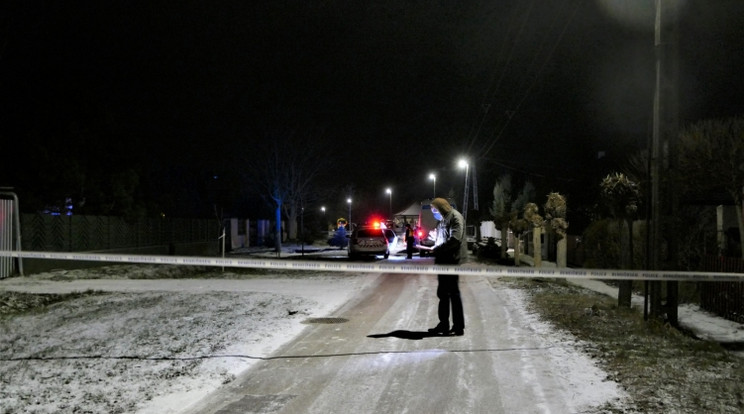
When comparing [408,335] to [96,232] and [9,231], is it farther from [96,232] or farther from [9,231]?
[96,232]

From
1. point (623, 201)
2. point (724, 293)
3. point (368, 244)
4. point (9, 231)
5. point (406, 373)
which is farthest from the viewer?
point (368, 244)

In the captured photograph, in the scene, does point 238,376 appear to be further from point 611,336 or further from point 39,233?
point 39,233

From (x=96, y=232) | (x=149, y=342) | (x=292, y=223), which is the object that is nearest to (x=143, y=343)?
(x=149, y=342)

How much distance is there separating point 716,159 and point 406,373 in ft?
31.9

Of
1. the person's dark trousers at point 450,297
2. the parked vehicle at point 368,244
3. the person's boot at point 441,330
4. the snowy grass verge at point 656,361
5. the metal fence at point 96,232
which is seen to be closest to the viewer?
the snowy grass verge at point 656,361

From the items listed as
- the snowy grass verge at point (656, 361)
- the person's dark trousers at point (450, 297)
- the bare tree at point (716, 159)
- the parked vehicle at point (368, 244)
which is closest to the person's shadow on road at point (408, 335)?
the person's dark trousers at point (450, 297)

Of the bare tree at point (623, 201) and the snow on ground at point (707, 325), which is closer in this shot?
the snow on ground at point (707, 325)

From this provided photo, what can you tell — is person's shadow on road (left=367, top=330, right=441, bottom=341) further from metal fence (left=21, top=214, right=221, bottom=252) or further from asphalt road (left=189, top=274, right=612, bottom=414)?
metal fence (left=21, top=214, right=221, bottom=252)

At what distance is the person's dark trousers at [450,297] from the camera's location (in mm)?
8195

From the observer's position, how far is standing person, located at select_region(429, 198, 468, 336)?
26.6ft

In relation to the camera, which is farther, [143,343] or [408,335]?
[408,335]

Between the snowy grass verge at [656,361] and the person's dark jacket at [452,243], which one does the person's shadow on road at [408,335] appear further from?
the snowy grass verge at [656,361]

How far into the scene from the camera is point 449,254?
26.5 ft

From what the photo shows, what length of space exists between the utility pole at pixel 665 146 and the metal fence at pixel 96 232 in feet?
57.3
